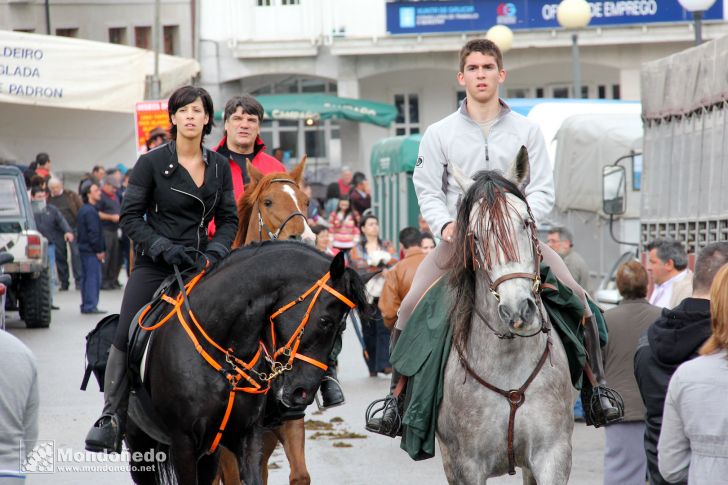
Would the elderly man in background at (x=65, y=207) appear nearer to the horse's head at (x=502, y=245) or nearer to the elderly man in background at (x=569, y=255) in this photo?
the elderly man in background at (x=569, y=255)

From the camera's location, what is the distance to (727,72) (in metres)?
10.8

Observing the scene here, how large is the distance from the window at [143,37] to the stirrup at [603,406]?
35.9 meters

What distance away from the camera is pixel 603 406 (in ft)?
22.4

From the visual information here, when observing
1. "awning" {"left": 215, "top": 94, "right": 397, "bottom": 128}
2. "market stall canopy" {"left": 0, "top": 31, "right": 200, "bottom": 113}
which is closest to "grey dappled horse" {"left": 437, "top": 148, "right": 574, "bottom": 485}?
"market stall canopy" {"left": 0, "top": 31, "right": 200, "bottom": 113}

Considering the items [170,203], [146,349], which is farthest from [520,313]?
[170,203]

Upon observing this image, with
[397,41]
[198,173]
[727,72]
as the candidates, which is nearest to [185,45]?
[397,41]

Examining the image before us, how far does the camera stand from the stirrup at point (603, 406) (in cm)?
681

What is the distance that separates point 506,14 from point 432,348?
33.6m

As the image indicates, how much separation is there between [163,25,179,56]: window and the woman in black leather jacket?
34475 mm

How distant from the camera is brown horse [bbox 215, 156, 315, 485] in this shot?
7.81 metres

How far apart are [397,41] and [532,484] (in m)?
33.9

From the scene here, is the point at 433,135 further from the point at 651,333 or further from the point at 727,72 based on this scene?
the point at 727,72

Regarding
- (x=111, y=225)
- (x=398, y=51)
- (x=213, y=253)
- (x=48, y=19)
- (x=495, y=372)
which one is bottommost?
(x=111, y=225)

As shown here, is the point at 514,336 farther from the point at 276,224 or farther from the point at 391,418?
the point at 276,224
